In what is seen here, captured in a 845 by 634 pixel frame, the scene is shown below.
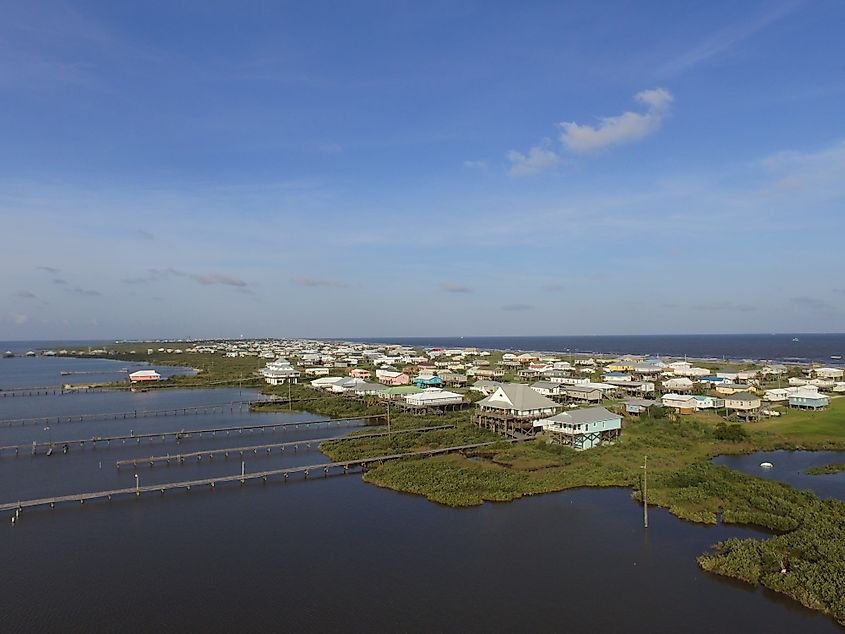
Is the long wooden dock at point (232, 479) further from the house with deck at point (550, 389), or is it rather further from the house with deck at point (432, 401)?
the house with deck at point (550, 389)

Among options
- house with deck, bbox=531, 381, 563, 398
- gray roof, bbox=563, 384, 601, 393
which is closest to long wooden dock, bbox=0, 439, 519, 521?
gray roof, bbox=563, 384, 601, 393

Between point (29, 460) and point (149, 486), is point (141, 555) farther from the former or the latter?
point (29, 460)

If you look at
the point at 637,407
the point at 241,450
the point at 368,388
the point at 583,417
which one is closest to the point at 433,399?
the point at 368,388

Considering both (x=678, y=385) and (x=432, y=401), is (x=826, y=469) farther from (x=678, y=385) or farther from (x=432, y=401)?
(x=432, y=401)

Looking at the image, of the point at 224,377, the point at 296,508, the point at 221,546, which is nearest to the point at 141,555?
the point at 221,546

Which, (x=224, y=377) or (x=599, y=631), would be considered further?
(x=224, y=377)
